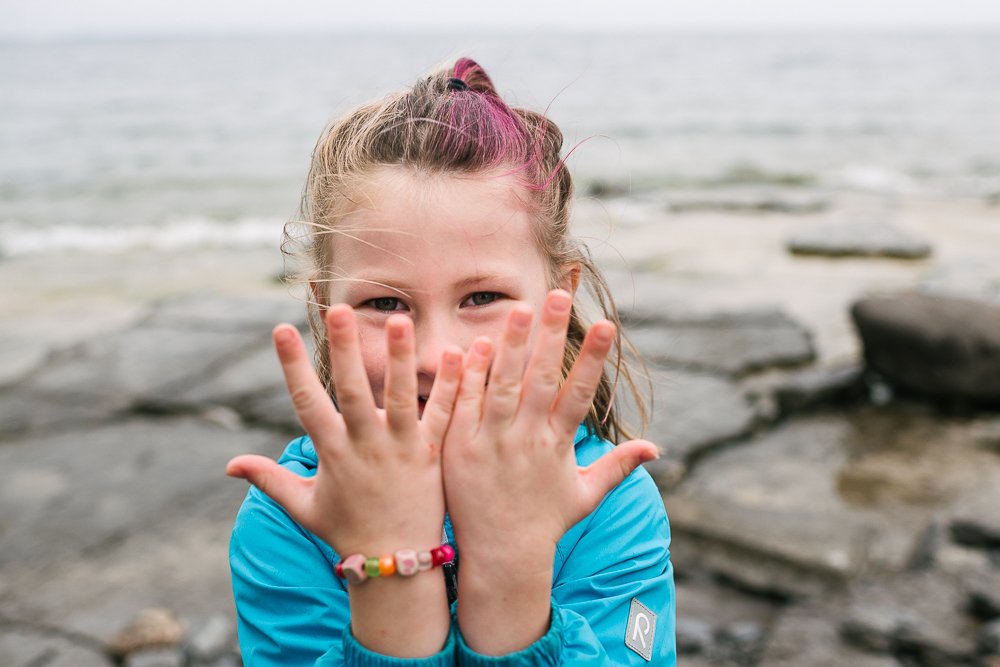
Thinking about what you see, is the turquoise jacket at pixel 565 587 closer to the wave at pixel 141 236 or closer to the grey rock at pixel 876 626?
the grey rock at pixel 876 626

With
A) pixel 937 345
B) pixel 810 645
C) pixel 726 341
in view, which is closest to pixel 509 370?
pixel 810 645

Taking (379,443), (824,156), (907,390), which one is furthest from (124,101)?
(379,443)

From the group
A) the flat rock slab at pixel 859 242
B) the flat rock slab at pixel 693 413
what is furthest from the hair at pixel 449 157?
the flat rock slab at pixel 859 242

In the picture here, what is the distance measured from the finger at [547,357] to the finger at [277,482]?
0.28 metres

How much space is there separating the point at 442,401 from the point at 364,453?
113mm

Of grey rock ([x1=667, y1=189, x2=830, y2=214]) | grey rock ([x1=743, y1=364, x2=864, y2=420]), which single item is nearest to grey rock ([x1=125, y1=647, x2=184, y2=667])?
grey rock ([x1=743, y1=364, x2=864, y2=420])

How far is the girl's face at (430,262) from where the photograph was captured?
1.43m

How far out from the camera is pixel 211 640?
262cm

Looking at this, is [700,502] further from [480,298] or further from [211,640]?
[480,298]

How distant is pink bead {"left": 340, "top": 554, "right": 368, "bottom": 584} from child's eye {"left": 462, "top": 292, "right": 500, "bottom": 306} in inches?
20.5

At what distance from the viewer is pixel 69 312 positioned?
6984 millimetres

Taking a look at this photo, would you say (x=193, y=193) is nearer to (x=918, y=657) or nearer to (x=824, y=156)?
(x=824, y=156)

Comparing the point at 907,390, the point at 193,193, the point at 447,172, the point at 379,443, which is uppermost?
the point at 447,172

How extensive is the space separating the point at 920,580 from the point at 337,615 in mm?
2036
